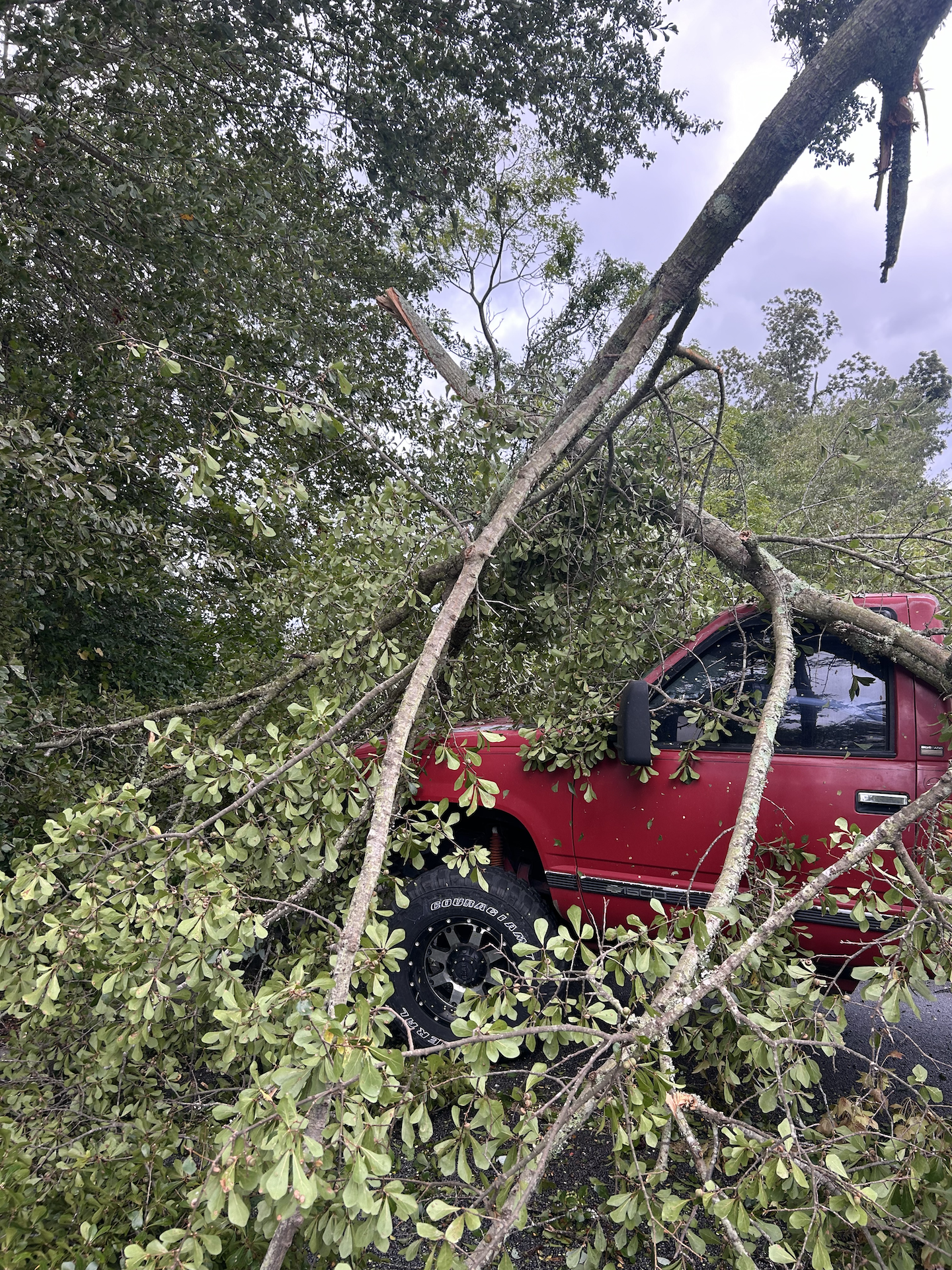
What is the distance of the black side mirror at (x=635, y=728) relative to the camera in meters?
2.76

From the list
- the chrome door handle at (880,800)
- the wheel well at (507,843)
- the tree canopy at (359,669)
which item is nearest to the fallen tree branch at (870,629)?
the tree canopy at (359,669)

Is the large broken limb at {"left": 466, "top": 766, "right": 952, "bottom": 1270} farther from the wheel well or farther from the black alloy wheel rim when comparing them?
the wheel well

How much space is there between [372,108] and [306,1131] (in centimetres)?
704

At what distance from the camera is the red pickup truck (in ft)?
8.84

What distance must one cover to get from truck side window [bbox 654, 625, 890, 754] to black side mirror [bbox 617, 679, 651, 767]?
234 mm

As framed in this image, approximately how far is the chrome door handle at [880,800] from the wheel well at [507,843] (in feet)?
4.78

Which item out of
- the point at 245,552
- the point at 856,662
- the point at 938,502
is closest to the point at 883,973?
the point at 856,662

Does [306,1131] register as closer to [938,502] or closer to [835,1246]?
[835,1246]

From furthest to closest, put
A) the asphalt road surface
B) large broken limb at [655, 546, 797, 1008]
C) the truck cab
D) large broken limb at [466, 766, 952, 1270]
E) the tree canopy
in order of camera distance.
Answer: the truck cab < the asphalt road surface < large broken limb at [655, 546, 797, 1008] < the tree canopy < large broken limb at [466, 766, 952, 1270]

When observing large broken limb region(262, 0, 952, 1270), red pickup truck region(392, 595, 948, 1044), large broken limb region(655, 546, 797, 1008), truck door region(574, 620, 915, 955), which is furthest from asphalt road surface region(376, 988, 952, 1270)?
large broken limb region(262, 0, 952, 1270)

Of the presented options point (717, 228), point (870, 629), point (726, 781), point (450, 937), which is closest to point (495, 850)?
point (450, 937)

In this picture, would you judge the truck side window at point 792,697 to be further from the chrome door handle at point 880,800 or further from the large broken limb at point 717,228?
the large broken limb at point 717,228

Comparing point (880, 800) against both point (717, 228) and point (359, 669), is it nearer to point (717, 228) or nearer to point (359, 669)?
point (359, 669)

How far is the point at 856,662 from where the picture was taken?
9.51 feet
